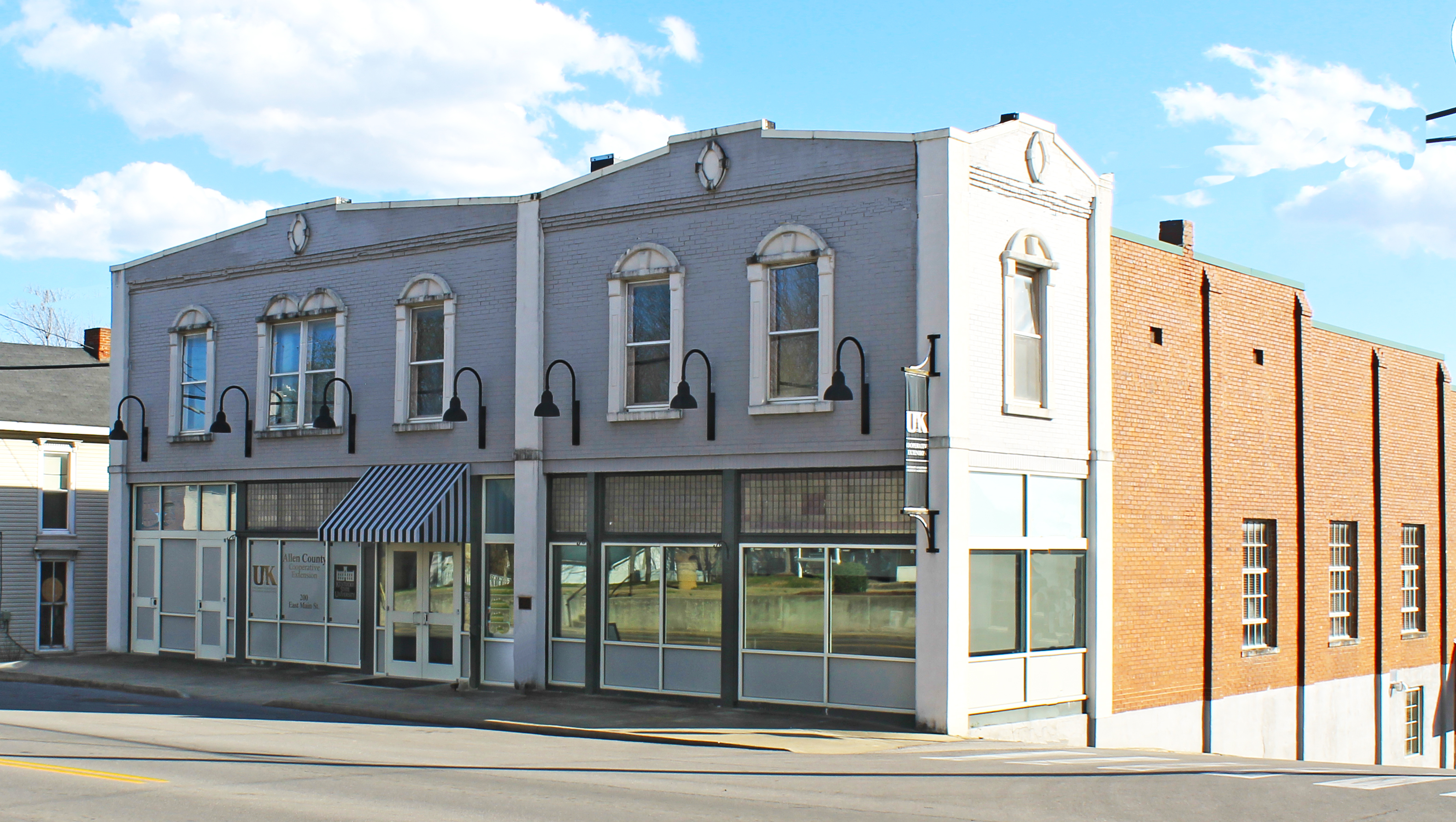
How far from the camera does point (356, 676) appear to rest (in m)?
22.2

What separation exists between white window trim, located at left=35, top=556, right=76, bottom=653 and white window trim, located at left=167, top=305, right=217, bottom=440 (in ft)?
16.5

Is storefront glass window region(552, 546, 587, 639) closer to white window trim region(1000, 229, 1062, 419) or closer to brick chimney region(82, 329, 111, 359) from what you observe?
white window trim region(1000, 229, 1062, 419)

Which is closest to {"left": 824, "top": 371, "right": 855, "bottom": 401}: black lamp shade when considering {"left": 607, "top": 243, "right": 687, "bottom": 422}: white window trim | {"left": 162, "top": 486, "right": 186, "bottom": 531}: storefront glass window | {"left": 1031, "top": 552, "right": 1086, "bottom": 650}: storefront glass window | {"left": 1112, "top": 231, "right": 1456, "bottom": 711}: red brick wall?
{"left": 607, "top": 243, "right": 687, "bottom": 422}: white window trim

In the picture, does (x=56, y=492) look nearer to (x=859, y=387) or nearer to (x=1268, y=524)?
(x=859, y=387)

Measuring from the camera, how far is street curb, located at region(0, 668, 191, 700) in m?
20.8

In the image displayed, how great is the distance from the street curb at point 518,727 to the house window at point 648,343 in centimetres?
491

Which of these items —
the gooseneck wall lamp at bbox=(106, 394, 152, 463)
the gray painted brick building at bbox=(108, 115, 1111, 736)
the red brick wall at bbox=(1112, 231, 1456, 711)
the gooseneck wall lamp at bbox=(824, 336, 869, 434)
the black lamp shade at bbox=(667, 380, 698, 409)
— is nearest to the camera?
the gooseneck wall lamp at bbox=(824, 336, 869, 434)

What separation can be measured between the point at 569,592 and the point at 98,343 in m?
20.1

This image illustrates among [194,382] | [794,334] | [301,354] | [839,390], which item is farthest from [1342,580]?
[194,382]

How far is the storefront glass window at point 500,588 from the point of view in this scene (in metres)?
20.9

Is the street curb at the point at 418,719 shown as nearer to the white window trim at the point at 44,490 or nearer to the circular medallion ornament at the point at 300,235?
the white window trim at the point at 44,490

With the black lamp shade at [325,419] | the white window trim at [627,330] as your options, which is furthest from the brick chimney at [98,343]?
the white window trim at [627,330]

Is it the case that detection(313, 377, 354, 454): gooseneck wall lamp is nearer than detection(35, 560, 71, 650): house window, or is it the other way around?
detection(313, 377, 354, 454): gooseneck wall lamp

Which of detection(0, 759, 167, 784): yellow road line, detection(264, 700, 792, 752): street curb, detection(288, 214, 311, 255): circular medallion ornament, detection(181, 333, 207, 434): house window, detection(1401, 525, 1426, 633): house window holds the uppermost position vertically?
detection(288, 214, 311, 255): circular medallion ornament
